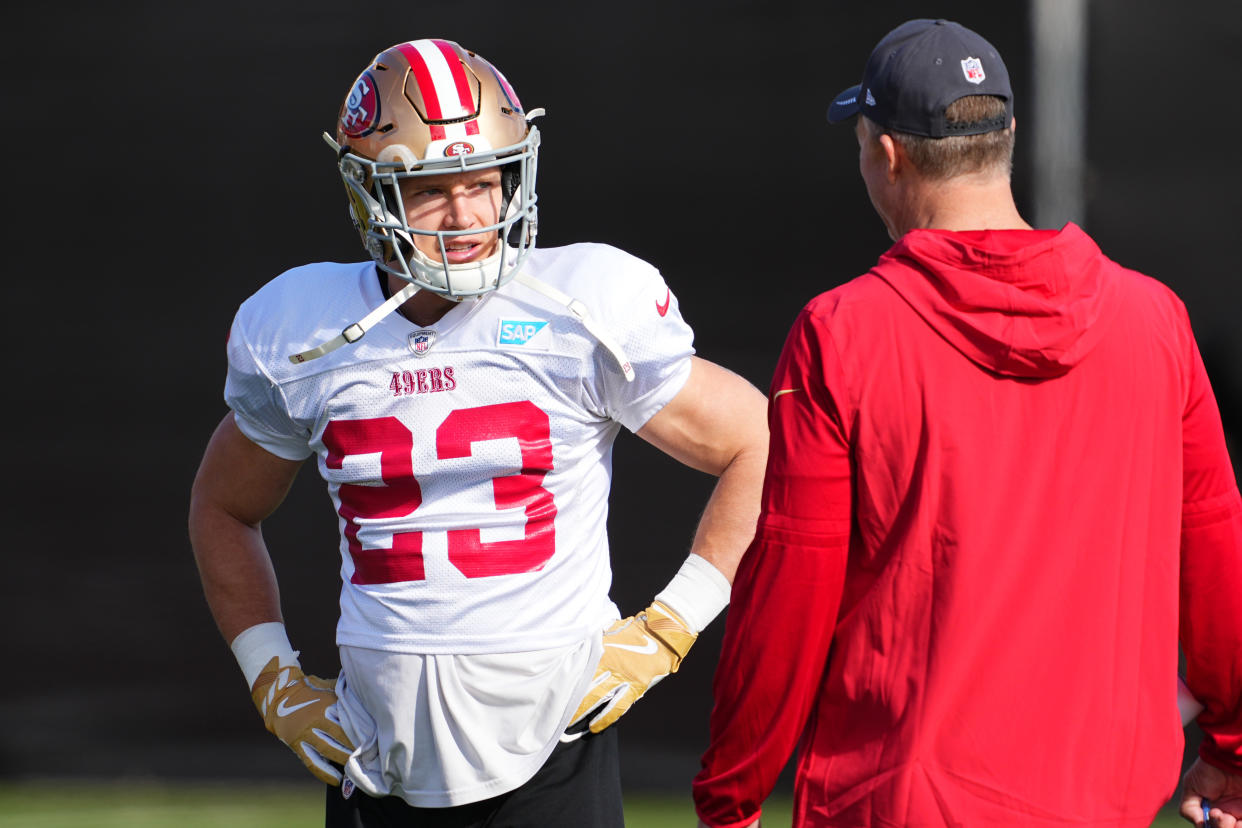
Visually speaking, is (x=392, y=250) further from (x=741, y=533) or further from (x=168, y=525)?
(x=168, y=525)

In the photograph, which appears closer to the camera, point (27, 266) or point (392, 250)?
point (392, 250)

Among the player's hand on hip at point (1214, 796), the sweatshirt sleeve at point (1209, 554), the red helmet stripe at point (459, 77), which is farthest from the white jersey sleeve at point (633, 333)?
the player's hand on hip at point (1214, 796)

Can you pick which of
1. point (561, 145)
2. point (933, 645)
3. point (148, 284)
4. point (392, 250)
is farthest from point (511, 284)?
point (148, 284)

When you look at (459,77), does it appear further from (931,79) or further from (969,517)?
Result: (969,517)

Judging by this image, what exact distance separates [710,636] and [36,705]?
1474mm

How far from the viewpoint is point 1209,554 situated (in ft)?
4.50

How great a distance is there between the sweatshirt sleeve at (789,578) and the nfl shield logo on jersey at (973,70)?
0.27m

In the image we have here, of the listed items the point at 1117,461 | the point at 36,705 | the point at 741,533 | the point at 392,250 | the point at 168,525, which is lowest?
the point at 36,705

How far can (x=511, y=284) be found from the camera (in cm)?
172

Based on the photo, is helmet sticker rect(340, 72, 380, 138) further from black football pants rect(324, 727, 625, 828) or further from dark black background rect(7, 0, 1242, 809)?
dark black background rect(7, 0, 1242, 809)

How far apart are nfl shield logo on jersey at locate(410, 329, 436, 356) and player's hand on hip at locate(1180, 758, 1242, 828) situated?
952mm

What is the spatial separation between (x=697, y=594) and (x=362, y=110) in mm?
723

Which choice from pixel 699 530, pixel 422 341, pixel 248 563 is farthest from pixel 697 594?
pixel 248 563

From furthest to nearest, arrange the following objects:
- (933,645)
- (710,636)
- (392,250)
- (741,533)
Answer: (710,636) → (741,533) → (392,250) → (933,645)
